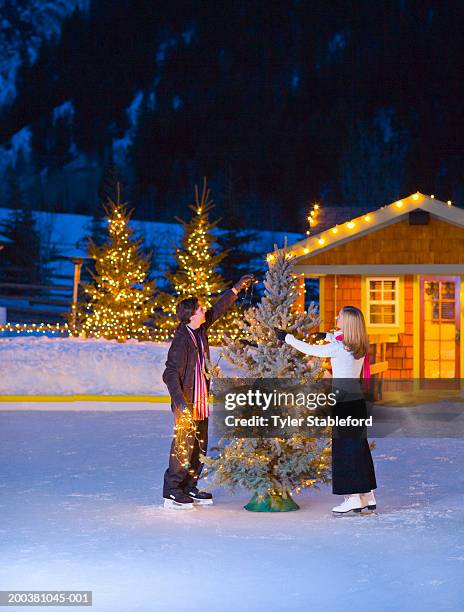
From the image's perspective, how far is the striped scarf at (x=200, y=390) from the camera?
933 cm

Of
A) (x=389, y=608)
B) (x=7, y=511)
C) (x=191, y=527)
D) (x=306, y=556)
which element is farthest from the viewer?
(x=7, y=511)

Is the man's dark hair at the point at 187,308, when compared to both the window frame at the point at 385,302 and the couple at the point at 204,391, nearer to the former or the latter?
the couple at the point at 204,391

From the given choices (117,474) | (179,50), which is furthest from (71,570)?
(179,50)

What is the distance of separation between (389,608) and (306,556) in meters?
1.37

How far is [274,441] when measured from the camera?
8789 millimetres

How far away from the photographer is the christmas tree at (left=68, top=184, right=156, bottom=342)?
24.2 meters

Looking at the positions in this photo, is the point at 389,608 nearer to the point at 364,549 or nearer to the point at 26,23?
the point at 364,549

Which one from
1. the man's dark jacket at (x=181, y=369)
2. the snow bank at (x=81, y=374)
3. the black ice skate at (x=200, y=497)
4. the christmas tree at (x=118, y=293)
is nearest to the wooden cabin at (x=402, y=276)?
the snow bank at (x=81, y=374)

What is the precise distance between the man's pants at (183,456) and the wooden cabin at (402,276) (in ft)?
38.8

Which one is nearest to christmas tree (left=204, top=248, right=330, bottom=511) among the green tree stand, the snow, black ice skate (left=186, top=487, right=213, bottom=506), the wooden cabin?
the green tree stand

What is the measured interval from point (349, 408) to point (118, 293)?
15.9m

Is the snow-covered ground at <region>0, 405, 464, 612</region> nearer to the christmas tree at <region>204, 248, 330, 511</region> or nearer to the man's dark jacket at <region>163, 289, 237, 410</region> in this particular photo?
the christmas tree at <region>204, 248, 330, 511</region>

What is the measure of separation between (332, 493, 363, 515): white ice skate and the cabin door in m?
13.7

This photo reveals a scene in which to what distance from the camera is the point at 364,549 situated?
7.64 metres
